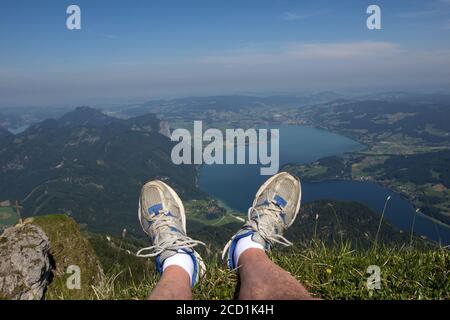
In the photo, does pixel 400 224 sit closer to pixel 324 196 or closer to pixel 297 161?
pixel 324 196

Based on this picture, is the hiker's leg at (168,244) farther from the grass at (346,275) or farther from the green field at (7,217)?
the green field at (7,217)

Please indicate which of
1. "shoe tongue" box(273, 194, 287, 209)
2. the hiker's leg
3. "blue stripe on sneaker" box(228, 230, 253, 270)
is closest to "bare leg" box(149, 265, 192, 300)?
the hiker's leg

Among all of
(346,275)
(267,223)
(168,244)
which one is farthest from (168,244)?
(346,275)

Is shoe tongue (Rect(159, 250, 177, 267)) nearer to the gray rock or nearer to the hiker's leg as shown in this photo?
the hiker's leg

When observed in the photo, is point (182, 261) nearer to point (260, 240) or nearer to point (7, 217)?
point (260, 240)

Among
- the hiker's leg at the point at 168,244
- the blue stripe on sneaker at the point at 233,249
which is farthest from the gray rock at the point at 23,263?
the blue stripe on sneaker at the point at 233,249
